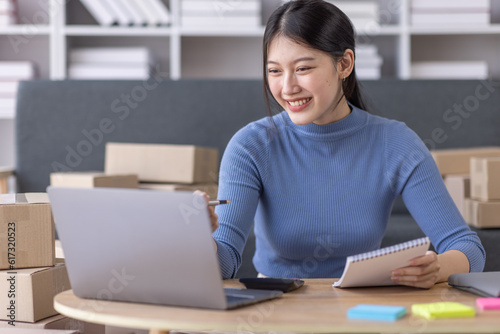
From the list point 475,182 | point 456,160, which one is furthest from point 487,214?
point 456,160

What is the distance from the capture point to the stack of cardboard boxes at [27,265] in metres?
1.29

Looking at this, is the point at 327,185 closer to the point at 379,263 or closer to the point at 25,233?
the point at 379,263

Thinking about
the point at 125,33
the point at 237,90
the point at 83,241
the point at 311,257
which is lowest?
the point at 311,257

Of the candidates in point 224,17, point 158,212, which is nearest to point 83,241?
point 158,212

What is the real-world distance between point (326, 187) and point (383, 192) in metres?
0.13

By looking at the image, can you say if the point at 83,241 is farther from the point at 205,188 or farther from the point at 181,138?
the point at 181,138

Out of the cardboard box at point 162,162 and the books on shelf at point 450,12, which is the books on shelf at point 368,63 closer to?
the books on shelf at point 450,12

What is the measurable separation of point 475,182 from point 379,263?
132 centimetres

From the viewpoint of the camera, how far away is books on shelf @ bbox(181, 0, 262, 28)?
3.03 m

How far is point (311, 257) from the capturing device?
1.47 metres

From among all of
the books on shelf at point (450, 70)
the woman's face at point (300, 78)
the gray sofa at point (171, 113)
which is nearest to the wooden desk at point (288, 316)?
the woman's face at point (300, 78)

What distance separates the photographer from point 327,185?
1469 millimetres

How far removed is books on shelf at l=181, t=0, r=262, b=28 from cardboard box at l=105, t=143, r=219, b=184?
0.76 m

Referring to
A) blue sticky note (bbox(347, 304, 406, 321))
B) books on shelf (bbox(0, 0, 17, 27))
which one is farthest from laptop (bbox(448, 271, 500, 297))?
books on shelf (bbox(0, 0, 17, 27))
